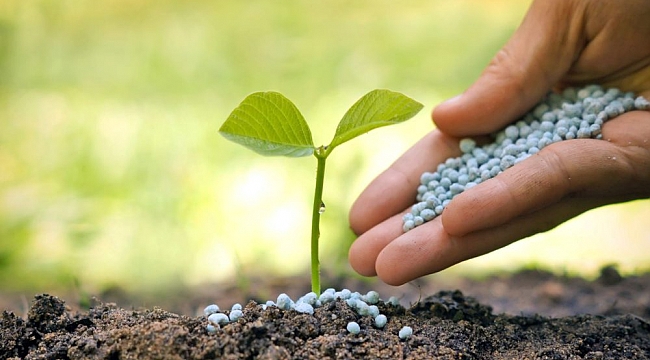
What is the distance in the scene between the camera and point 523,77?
154 cm

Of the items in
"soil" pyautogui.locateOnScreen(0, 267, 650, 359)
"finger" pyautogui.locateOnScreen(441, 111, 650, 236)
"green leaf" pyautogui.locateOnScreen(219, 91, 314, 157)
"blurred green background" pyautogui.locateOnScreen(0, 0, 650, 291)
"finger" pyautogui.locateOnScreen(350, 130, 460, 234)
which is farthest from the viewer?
"blurred green background" pyautogui.locateOnScreen(0, 0, 650, 291)

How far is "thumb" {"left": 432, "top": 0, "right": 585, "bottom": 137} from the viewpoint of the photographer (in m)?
1.54

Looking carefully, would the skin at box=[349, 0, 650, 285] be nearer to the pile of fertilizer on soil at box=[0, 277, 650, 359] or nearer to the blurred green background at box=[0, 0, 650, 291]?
the pile of fertilizer on soil at box=[0, 277, 650, 359]

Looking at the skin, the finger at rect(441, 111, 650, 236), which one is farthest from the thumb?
the finger at rect(441, 111, 650, 236)

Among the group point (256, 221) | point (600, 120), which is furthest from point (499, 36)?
point (600, 120)

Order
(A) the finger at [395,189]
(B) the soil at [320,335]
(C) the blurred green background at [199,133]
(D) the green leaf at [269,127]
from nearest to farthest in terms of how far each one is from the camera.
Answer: (B) the soil at [320,335], (D) the green leaf at [269,127], (A) the finger at [395,189], (C) the blurred green background at [199,133]

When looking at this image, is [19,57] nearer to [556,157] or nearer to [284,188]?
[284,188]

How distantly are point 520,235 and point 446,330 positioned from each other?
32 centimetres

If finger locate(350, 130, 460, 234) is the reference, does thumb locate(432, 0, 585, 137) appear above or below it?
above

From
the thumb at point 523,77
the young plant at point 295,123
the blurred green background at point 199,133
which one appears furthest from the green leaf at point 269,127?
the blurred green background at point 199,133

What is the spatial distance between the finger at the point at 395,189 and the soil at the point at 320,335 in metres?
0.24

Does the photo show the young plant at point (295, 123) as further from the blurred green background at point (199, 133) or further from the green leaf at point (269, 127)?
the blurred green background at point (199, 133)

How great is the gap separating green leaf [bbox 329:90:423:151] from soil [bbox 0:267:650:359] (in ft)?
1.04

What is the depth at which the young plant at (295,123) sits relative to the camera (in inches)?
44.6
